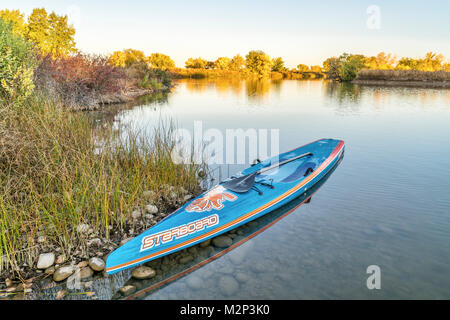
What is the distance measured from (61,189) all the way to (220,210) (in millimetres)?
2282

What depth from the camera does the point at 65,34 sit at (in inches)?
1305

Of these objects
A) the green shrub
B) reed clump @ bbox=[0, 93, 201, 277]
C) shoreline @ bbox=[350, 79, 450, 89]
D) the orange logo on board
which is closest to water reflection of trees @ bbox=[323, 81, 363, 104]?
shoreline @ bbox=[350, 79, 450, 89]

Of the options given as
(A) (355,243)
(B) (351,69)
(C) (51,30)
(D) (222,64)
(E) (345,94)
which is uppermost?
(D) (222,64)

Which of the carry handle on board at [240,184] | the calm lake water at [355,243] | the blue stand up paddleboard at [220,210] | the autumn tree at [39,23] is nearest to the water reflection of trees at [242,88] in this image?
the calm lake water at [355,243]

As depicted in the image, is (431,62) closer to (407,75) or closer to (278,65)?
(407,75)

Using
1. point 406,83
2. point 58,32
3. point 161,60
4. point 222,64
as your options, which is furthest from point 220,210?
point 222,64

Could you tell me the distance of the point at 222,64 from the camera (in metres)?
85.0

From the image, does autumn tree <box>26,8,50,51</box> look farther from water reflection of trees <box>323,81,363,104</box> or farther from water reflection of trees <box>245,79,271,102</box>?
water reflection of trees <box>323,81,363,104</box>

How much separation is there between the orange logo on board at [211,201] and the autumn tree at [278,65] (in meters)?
82.1

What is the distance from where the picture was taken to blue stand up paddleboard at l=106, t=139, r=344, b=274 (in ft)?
10.9

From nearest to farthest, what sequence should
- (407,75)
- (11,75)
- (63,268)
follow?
(63,268) → (11,75) → (407,75)

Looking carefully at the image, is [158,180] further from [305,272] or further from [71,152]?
[305,272]

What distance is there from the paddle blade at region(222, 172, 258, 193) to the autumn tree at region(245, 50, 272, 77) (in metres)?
75.4

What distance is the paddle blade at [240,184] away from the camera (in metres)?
4.64
